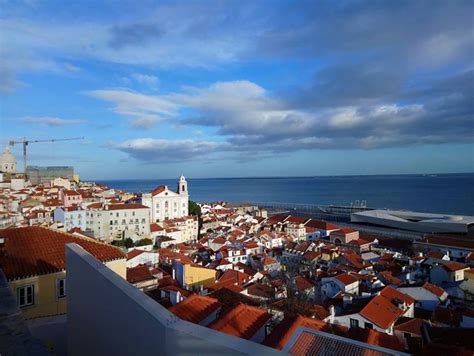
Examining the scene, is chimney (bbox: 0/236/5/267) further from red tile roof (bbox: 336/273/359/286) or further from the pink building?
the pink building

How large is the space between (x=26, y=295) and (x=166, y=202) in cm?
4223

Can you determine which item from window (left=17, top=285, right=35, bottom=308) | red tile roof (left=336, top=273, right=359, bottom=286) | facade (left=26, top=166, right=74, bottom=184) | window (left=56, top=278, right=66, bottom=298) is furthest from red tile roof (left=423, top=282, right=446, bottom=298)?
facade (left=26, top=166, right=74, bottom=184)

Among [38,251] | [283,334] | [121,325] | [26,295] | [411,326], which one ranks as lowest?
[411,326]

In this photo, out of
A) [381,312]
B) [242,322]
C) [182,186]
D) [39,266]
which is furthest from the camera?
[182,186]

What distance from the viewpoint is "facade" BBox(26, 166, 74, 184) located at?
6275 cm

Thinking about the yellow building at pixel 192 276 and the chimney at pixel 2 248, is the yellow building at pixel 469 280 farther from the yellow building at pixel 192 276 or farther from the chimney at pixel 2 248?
the chimney at pixel 2 248

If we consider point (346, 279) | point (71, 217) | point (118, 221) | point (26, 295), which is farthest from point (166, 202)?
point (26, 295)

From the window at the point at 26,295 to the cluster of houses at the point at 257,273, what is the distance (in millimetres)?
13

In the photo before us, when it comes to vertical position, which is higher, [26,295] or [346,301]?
[26,295]

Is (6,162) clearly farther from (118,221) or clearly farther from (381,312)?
(381,312)

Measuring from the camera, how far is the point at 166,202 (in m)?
46.3

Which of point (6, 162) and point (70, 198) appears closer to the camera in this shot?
point (70, 198)

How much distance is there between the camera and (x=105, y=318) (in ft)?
8.25

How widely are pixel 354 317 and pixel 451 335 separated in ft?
8.09
